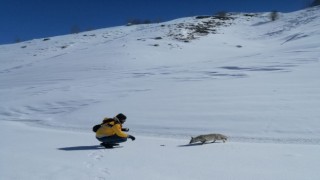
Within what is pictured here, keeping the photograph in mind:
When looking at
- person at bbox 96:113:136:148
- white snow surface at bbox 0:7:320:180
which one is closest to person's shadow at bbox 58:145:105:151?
white snow surface at bbox 0:7:320:180

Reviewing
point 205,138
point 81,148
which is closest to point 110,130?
point 81,148

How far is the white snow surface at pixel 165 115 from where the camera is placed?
18.3 feet

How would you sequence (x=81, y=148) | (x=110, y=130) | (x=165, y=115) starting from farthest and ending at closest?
(x=165, y=115) < (x=110, y=130) < (x=81, y=148)

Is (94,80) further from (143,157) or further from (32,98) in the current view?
(143,157)

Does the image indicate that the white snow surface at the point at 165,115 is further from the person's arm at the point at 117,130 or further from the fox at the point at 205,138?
the person's arm at the point at 117,130

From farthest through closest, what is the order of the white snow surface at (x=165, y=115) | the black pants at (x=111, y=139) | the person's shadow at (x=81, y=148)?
the black pants at (x=111, y=139) < the person's shadow at (x=81, y=148) < the white snow surface at (x=165, y=115)

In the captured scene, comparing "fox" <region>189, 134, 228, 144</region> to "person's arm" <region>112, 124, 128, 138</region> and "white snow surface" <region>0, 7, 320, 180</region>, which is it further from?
"person's arm" <region>112, 124, 128, 138</region>

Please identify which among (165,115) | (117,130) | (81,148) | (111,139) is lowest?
(165,115)

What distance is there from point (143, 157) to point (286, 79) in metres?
10.5

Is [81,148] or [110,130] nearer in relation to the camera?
[81,148]

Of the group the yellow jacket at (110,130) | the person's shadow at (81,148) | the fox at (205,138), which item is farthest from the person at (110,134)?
the fox at (205,138)

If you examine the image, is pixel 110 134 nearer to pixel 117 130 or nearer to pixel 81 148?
pixel 117 130

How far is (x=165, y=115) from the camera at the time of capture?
12188 millimetres

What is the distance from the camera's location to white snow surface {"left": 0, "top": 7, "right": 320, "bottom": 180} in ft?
18.3
